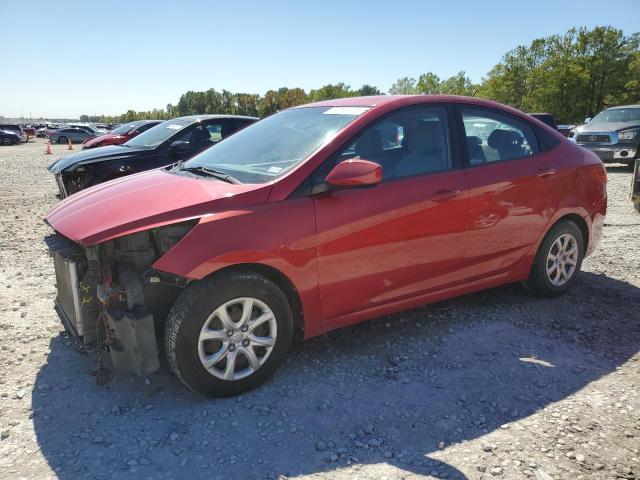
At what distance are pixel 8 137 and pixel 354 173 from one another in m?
44.6

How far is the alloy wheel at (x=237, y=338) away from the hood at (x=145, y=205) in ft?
1.87

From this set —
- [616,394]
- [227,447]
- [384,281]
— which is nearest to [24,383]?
[227,447]

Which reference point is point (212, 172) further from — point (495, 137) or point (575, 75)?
point (575, 75)

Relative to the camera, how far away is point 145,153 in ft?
24.2

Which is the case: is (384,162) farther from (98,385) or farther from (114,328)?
(98,385)

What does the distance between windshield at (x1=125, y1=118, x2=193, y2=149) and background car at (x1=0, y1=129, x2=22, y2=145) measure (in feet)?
124

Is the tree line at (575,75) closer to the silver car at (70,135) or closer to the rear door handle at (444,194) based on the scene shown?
the silver car at (70,135)

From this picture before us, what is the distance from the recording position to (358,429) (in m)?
2.69

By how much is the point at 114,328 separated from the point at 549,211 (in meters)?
3.45

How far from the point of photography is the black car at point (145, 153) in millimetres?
6949

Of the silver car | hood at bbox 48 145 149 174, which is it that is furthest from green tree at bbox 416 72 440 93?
hood at bbox 48 145 149 174

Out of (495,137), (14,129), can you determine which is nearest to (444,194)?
(495,137)

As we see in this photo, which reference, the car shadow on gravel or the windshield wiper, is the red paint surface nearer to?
the windshield wiper

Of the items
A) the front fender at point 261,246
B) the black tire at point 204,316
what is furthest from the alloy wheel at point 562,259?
the black tire at point 204,316
